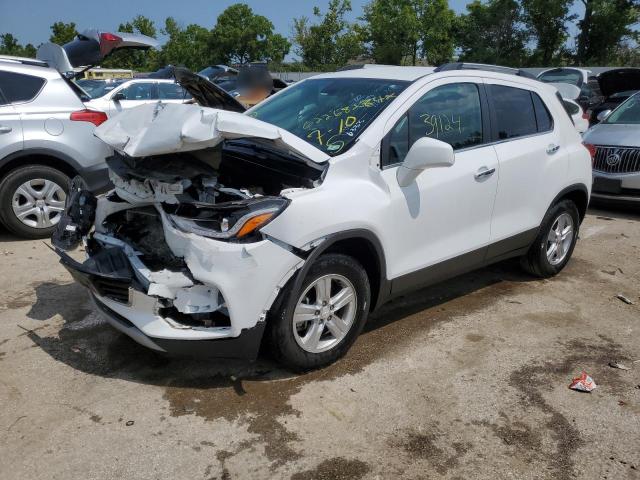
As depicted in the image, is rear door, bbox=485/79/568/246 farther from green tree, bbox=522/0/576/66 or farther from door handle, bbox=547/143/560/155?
green tree, bbox=522/0/576/66

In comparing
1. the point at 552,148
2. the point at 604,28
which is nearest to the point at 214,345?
the point at 552,148

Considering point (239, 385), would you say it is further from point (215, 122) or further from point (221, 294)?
point (215, 122)

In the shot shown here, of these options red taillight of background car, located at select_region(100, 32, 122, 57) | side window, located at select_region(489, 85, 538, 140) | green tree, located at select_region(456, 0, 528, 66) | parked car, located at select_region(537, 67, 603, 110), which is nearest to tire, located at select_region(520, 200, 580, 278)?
side window, located at select_region(489, 85, 538, 140)

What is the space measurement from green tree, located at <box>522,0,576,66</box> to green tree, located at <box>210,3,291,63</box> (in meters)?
22.8

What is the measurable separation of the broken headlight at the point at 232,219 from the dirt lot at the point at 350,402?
3.15 ft

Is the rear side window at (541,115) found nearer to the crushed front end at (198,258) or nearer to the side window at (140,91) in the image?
the crushed front end at (198,258)

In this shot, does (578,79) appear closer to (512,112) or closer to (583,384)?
(512,112)

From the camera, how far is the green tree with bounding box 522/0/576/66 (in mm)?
36719

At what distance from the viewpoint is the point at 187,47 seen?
5156cm

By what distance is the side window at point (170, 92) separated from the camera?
39.2 ft

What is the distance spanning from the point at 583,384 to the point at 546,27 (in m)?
40.0

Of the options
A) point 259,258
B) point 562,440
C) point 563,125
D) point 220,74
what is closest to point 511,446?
point 562,440

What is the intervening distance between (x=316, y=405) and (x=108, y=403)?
3.74 feet

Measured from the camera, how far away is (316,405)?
10.6ft
